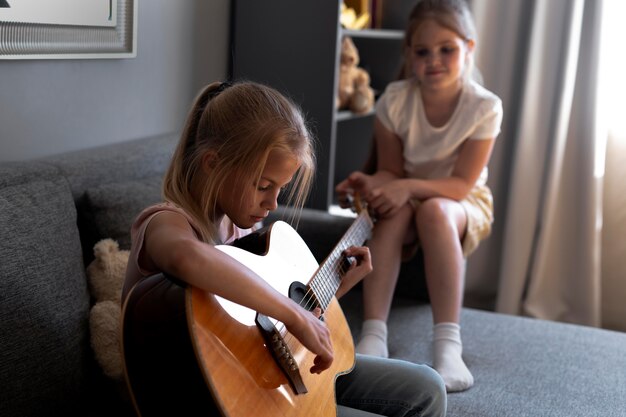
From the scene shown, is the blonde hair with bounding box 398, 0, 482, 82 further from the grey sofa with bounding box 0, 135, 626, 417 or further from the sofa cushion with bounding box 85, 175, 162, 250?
the sofa cushion with bounding box 85, 175, 162, 250

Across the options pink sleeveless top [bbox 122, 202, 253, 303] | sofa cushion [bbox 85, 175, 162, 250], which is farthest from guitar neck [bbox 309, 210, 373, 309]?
sofa cushion [bbox 85, 175, 162, 250]

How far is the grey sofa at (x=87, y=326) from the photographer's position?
1232 millimetres

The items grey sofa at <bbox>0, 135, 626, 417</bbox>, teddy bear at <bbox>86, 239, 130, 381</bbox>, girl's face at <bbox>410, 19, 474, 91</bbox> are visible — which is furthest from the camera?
girl's face at <bbox>410, 19, 474, 91</bbox>

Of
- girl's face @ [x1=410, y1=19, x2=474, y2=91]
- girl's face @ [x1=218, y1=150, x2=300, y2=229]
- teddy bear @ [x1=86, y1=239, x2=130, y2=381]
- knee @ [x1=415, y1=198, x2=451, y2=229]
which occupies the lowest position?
teddy bear @ [x1=86, y1=239, x2=130, y2=381]

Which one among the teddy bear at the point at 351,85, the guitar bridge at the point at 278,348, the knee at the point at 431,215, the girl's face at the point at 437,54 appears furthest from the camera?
the teddy bear at the point at 351,85

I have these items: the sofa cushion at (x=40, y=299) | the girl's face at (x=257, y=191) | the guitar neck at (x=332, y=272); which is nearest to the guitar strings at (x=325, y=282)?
the guitar neck at (x=332, y=272)

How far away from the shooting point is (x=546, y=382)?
1677mm

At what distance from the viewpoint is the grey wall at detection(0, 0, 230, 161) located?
65.1 inches

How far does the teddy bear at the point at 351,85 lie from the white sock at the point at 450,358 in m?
1.04

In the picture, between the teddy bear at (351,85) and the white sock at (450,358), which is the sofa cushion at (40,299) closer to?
the white sock at (450,358)

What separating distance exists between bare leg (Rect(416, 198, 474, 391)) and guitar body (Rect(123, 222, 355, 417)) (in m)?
0.73

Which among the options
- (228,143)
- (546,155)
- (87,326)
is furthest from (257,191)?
(546,155)

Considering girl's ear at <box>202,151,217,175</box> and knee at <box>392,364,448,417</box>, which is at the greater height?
girl's ear at <box>202,151,217,175</box>

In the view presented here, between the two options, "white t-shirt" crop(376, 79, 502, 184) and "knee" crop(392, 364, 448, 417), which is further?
"white t-shirt" crop(376, 79, 502, 184)
